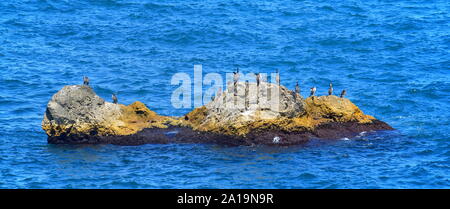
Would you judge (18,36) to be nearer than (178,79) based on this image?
No

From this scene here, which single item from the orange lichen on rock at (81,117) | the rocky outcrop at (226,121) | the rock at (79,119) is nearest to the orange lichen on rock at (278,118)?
the rocky outcrop at (226,121)

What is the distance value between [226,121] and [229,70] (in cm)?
1563

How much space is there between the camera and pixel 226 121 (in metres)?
32.7

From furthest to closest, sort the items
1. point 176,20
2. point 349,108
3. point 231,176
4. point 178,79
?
point 176,20 < point 178,79 < point 349,108 < point 231,176

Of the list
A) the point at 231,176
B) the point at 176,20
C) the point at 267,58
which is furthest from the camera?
the point at 176,20

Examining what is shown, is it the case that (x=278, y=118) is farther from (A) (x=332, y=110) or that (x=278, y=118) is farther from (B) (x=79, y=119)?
(B) (x=79, y=119)

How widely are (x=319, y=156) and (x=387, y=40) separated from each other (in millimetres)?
24109

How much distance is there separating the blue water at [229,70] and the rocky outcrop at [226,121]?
0.63 metres

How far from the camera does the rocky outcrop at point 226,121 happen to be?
1286 inches

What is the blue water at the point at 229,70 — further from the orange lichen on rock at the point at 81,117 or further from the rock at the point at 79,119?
the orange lichen on rock at the point at 81,117

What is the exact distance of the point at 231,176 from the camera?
29672 millimetres
